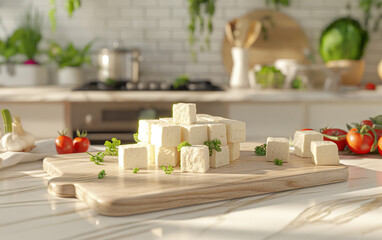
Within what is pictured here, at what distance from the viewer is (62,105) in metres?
2.95

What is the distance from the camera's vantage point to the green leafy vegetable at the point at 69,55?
3629mm

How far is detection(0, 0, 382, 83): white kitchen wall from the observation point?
374 centimetres

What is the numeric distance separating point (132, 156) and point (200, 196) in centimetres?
25

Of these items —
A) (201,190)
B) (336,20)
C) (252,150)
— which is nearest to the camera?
(201,190)

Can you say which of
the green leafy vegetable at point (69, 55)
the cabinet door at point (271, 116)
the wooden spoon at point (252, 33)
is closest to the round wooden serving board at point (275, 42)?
the wooden spoon at point (252, 33)

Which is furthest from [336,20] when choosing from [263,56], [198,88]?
[198,88]

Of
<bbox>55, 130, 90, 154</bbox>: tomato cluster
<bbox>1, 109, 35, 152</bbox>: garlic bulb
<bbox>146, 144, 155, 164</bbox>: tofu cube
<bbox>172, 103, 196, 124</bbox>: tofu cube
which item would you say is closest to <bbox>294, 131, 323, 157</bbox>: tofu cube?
<bbox>172, 103, 196, 124</bbox>: tofu cube

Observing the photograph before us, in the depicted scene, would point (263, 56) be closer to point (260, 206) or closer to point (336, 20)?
point (336, 20)

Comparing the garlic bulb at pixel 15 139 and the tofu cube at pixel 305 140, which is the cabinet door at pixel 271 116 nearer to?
the tofu cube at pixel 305 140

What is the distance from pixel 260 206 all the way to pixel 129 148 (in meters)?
A: 0.38

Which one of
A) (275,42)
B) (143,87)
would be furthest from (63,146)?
(275,42)

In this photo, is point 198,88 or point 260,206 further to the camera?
point 198,88

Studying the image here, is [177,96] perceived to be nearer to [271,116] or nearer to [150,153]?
[271,116]

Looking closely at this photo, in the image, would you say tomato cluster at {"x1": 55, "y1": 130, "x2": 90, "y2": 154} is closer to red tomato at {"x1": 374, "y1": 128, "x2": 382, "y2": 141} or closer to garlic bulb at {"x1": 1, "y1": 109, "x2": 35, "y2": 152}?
garlic bulb at {"x1": 1, "y1": 109, "x2": 35, "y2": 152}
